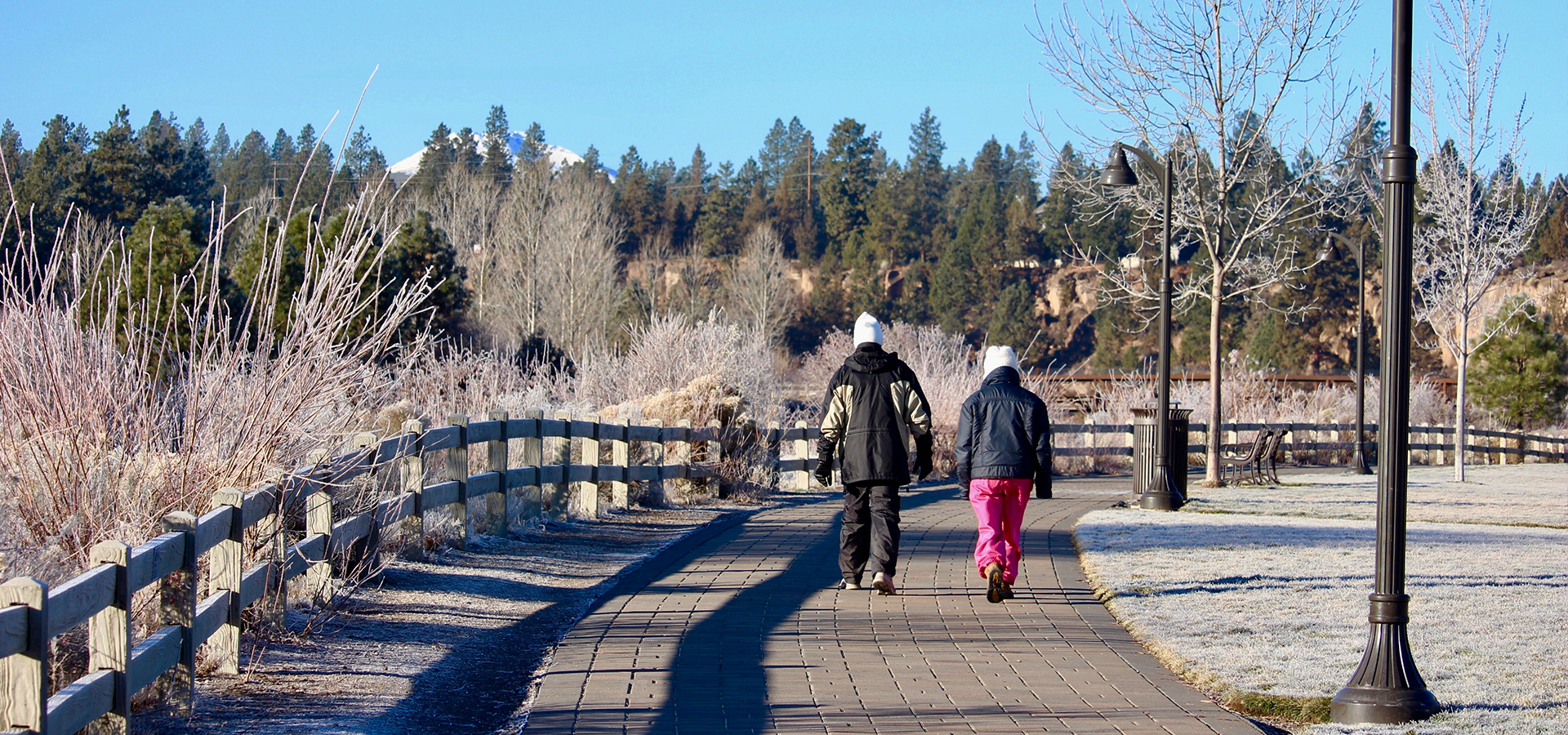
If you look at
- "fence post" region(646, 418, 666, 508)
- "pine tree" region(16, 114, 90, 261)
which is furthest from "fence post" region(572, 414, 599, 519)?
"pine tree" region(16, 114, 90, 261)

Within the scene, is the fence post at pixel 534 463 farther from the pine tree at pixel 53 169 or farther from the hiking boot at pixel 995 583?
the pine tree at pixel 53 169

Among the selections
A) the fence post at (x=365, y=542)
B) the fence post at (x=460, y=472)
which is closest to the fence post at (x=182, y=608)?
the fence post at (x=365, y=542)

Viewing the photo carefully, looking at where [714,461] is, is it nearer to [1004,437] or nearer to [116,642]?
[1004,437]

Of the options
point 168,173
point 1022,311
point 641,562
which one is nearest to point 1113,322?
point 1022,311

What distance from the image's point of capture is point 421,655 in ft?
22.6

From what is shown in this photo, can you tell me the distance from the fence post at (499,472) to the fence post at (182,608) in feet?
18.3

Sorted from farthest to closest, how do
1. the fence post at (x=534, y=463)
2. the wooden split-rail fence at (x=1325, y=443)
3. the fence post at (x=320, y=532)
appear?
the wooden split-rail fence at (x=1325, y=443) → the fence post at (x=534, y=463) → the fence post at (x=320, y=532)

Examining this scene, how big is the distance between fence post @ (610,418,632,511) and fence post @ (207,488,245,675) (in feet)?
25.4

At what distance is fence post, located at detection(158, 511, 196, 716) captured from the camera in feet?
17.0

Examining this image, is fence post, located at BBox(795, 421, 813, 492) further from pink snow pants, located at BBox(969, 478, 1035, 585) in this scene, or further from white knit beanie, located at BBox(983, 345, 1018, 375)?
pink snow pants, located at BBox(969, 478, 1035, 585)

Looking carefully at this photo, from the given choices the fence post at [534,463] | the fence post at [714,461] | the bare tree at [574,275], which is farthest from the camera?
the bare tree at [574,275]

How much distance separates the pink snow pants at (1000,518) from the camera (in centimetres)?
858

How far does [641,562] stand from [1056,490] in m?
10.9

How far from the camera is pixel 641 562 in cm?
1055
